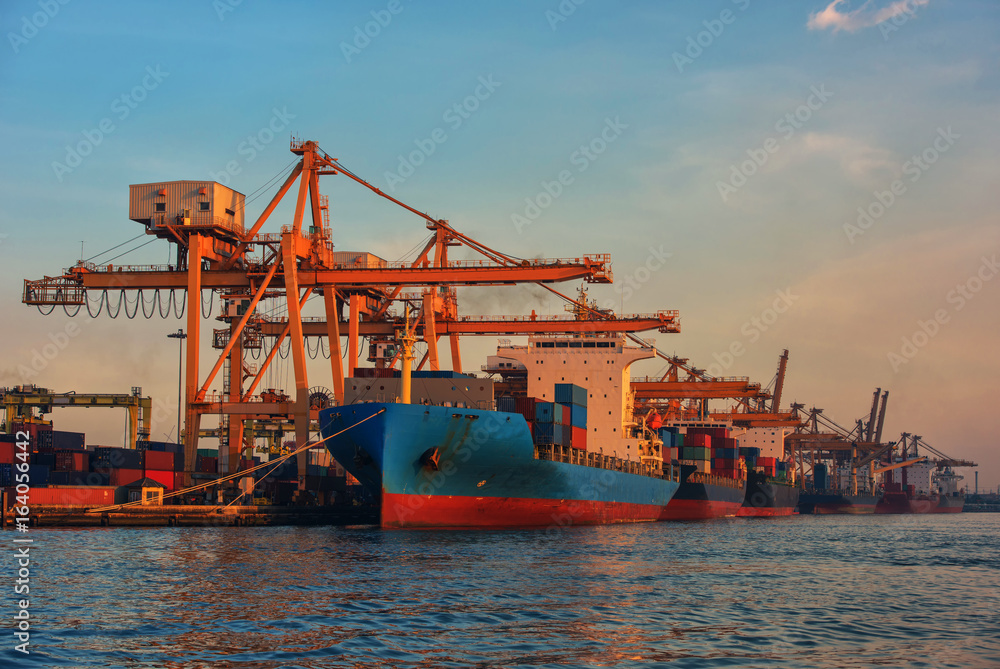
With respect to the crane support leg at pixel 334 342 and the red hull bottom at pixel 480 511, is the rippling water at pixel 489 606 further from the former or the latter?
the crane support leg at pixel 334 342

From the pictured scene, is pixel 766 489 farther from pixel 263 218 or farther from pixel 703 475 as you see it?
pixel 263 218

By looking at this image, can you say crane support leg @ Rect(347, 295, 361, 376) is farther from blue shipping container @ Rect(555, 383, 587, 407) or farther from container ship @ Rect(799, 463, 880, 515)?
container ship @ Rect(799, 463, 880, 515)

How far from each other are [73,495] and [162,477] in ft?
21.3

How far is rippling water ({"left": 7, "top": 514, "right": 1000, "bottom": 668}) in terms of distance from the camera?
13.8 m

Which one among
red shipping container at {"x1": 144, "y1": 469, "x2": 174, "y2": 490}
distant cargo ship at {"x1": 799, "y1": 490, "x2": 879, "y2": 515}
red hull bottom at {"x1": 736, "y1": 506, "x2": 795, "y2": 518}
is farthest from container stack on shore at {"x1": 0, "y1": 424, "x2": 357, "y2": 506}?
distant cargo ship at {"x1": 799, "y1": 490, "x2": 879, "y2": 515}

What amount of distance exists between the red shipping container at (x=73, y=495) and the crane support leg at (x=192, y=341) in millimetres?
3695

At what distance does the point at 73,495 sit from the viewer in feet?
135

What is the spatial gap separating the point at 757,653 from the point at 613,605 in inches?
178

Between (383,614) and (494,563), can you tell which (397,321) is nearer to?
(494,563)

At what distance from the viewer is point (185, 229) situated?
44.1m

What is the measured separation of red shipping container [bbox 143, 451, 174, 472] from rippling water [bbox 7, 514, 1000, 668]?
52.5 ft

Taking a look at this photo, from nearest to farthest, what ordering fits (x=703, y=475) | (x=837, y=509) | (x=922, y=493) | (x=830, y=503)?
(x=703, y=475)
(x=830, y=503)
(x=837, y=509)
(x=922, y=493)

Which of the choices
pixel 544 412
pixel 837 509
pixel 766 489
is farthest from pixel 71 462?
pixel 837 509

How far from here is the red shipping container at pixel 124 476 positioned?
4422cm
